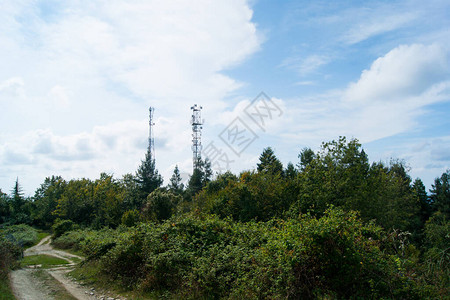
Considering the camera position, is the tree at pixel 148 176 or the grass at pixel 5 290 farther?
the tree at pixel 148 176

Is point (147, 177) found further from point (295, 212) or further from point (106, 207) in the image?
point (295, 212)

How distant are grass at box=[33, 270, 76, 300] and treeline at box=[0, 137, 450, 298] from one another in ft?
6.02

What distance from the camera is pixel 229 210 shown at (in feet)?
60.2

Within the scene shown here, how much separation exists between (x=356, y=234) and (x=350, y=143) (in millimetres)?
13813

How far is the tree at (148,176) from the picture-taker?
4306 centimetres

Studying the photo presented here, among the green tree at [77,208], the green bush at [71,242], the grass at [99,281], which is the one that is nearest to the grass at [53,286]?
the grass at [99,281]

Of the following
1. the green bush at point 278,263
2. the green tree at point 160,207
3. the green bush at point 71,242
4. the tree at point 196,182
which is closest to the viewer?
the green bush at point 278,263

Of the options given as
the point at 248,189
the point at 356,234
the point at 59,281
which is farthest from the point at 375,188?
the point at 59,281

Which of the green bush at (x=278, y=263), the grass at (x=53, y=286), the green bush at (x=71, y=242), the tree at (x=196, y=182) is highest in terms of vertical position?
the tree at (x=196, y=182)

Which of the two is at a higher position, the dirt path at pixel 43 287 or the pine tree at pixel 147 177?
the pine tree at pixel 147 177

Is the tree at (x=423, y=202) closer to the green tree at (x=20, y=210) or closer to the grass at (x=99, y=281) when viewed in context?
the grass at (x=99, y=281)

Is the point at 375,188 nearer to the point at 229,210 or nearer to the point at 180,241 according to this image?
the point at 229,210

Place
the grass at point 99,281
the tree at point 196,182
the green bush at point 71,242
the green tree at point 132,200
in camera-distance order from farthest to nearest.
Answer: the tree at point 196,182
the green tree at point 132,200
the green bush at point 71,242
the grass at point 99,281

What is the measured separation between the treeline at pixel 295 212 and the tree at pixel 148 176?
0.49ft
